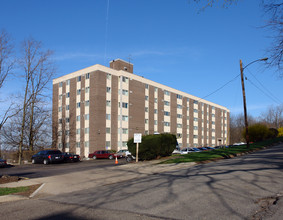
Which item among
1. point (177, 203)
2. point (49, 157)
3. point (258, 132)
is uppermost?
point (258, 132)

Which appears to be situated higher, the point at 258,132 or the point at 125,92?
the point at 125,92

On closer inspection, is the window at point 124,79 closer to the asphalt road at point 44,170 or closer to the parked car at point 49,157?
the parked car at point 49,157

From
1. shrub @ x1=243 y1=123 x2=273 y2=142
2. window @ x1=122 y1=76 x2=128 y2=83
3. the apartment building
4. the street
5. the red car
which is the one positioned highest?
window @ x1=122 y1=76 x2=128 y2=83

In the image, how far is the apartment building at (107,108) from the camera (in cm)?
4544

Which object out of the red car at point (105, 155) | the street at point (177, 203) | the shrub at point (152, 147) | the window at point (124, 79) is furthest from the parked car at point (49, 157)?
the window at point (124, 79)

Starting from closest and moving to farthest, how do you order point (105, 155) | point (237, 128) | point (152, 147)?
1. point (152, 147)
2. point (105, 155)
3. point (237, 128)

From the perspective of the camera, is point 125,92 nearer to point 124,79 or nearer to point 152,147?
point 124,79

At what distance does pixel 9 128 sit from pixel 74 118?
462 inches

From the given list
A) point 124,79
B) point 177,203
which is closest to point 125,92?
point 124,79

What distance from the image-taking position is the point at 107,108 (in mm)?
46438

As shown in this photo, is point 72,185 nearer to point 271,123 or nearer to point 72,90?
point 72,90

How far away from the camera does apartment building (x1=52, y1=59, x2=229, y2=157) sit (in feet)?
149

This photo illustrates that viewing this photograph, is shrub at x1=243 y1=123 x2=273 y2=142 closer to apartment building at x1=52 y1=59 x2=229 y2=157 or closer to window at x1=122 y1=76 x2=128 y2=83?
apartment building at x1=52 y1=59 x2=229 y2=157

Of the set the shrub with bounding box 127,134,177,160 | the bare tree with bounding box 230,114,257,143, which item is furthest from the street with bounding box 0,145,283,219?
the bare tree with bounding box 230,114,257,143
